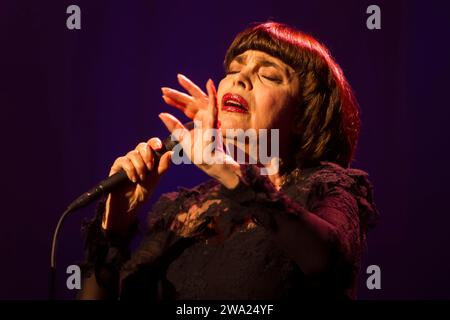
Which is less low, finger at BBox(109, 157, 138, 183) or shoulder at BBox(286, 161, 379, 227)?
finger at BBox(109, 157, 138, 183)

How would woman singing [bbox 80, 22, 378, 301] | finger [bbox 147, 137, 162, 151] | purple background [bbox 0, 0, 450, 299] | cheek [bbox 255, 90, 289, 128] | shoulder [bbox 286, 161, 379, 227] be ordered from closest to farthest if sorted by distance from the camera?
1. woman singing [bbox 80, 22, 378, 301]
2. shoulder [bbox 286, 161, 379, 227]
3. finger [bbox 147, 137, 162, 151]
4. cheek [bbox 255, 90, 289, 128]
5. purple background [bbox 0, 0, 450, 299]

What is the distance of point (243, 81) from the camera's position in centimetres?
145

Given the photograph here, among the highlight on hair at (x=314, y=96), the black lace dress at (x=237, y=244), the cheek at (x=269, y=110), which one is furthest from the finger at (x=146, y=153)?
the highlight on hair at (x=314, y=96)

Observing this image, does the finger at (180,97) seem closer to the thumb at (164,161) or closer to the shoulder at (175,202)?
the thumb at (164,161)

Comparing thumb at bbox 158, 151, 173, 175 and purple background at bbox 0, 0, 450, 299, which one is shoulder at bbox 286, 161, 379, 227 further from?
purple background at bbox 0, 0, 450, 299

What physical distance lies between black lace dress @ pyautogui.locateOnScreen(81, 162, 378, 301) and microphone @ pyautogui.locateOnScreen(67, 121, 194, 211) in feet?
0.49

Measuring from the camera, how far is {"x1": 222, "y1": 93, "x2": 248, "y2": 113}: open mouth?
1418mm

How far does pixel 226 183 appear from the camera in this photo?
3.49 ft

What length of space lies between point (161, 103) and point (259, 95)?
3.27 feet

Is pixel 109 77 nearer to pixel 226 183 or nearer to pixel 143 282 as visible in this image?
pixel 143 282

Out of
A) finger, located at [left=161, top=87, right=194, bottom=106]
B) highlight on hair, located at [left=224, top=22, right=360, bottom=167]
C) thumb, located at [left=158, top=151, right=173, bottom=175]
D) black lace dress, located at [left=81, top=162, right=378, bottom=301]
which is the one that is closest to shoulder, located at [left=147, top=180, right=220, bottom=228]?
black lace dress, located at [left=81, top=162, right=378, bottom=301]

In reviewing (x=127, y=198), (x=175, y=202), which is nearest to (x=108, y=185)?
(x=127, y=198)

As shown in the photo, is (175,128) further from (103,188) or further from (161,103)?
(161,103)

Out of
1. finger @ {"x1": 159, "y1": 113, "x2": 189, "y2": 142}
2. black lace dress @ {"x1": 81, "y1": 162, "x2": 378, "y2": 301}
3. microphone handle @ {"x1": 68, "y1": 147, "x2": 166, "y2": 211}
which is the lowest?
black lace dress @ {"x1": 81, "y1": 162, "x2": 378, "y2": 301}
